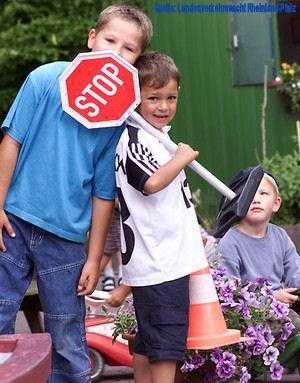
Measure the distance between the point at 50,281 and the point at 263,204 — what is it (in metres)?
1.28

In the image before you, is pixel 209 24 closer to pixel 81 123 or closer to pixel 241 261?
pixel 241 261

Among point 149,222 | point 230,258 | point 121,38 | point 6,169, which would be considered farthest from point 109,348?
Answer: point 121,38

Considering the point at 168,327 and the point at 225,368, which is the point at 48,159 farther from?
the point at 225,368

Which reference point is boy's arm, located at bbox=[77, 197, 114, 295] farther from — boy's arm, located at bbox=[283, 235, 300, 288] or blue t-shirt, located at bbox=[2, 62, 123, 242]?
boy's arm, located at bbox=[283, 235, 300, 288]

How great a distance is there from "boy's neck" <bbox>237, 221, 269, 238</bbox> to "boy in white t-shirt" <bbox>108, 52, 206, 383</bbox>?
0.87 metres

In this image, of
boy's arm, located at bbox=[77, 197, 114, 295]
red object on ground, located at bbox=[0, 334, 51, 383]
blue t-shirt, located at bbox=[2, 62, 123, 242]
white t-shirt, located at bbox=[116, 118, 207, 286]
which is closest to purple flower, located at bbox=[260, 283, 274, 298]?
white t-shirt, located at bbox=[116, 118, 207, 286]

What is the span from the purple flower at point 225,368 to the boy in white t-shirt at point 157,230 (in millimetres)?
253

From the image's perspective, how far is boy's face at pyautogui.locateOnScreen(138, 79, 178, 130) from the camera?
12.4 ft

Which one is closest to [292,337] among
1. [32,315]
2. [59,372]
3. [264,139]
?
[59,372]

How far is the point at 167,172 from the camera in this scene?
11.8 feet

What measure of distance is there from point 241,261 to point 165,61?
1153 millimetres

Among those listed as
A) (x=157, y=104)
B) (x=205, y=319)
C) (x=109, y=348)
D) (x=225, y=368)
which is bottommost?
(x=109, y=348)

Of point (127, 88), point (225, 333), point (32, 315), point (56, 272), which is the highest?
point (127, 88)

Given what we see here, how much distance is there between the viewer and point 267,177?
4.71 metres
